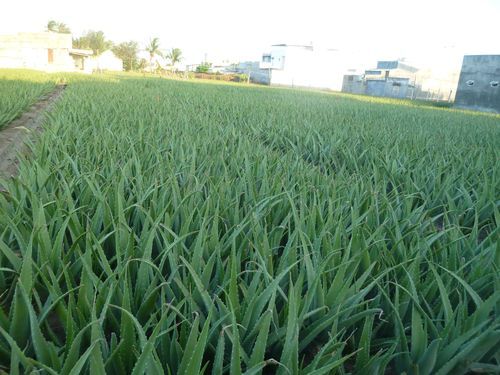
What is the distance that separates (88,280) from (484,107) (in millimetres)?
21019

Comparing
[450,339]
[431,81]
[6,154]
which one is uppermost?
[431,81]

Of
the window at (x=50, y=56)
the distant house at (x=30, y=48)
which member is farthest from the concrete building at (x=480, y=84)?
the window at (x=50, y=56)

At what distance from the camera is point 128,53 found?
5597 centimetres

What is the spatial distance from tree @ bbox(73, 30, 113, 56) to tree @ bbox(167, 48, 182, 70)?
994 cm

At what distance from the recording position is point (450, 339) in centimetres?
96

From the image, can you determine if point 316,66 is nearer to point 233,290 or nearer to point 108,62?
point 108,62

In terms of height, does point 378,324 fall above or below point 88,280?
below

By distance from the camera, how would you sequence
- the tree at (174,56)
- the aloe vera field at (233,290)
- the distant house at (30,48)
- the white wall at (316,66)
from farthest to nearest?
the tree at (174,56) → the white wall at (316,66) → the distant house at (30,48) → the aloe vera field at (233,290)

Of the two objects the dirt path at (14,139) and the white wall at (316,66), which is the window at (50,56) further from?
the dirt path at (14,139)

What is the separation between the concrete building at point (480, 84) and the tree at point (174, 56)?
39.0 metres

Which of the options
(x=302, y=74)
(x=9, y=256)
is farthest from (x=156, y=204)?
Result: (x=302, y=74)

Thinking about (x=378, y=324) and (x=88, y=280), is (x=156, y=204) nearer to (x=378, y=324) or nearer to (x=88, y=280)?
(x=88, y=280)

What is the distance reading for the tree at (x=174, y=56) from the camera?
2023 inches

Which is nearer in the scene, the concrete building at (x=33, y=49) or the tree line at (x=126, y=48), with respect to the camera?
the concrete building at (x=33, y=49)
